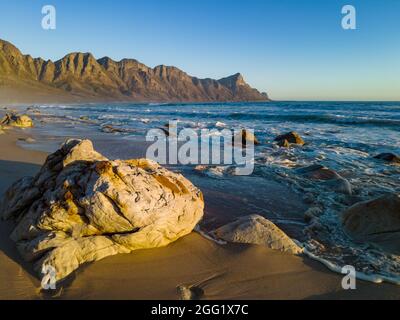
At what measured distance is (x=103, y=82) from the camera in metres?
128

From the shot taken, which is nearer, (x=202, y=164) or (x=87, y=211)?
(x=87, y=211)

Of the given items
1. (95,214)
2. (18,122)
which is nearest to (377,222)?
(95,214)

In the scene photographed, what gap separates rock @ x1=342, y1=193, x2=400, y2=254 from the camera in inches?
154

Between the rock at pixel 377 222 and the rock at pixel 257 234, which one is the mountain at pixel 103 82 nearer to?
the rock at pixel 257 234

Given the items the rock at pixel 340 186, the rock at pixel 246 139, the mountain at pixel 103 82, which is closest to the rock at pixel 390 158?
the rock at pixel 340 186

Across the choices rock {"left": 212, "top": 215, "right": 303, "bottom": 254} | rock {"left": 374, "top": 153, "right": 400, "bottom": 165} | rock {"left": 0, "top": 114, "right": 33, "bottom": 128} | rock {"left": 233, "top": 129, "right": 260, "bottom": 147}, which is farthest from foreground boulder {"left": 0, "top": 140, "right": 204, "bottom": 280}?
rock {"left": 0, "top": 114, "right": 33, "bottom": 128}

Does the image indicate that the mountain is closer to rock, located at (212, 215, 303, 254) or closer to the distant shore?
rock, located at (212, 215, 303, 254)

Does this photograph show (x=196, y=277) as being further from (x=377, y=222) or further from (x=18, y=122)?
(x=18, y=122)

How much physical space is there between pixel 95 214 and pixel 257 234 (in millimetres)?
2001

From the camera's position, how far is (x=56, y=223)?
3.15 meters

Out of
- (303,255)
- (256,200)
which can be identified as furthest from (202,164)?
(303,255)
